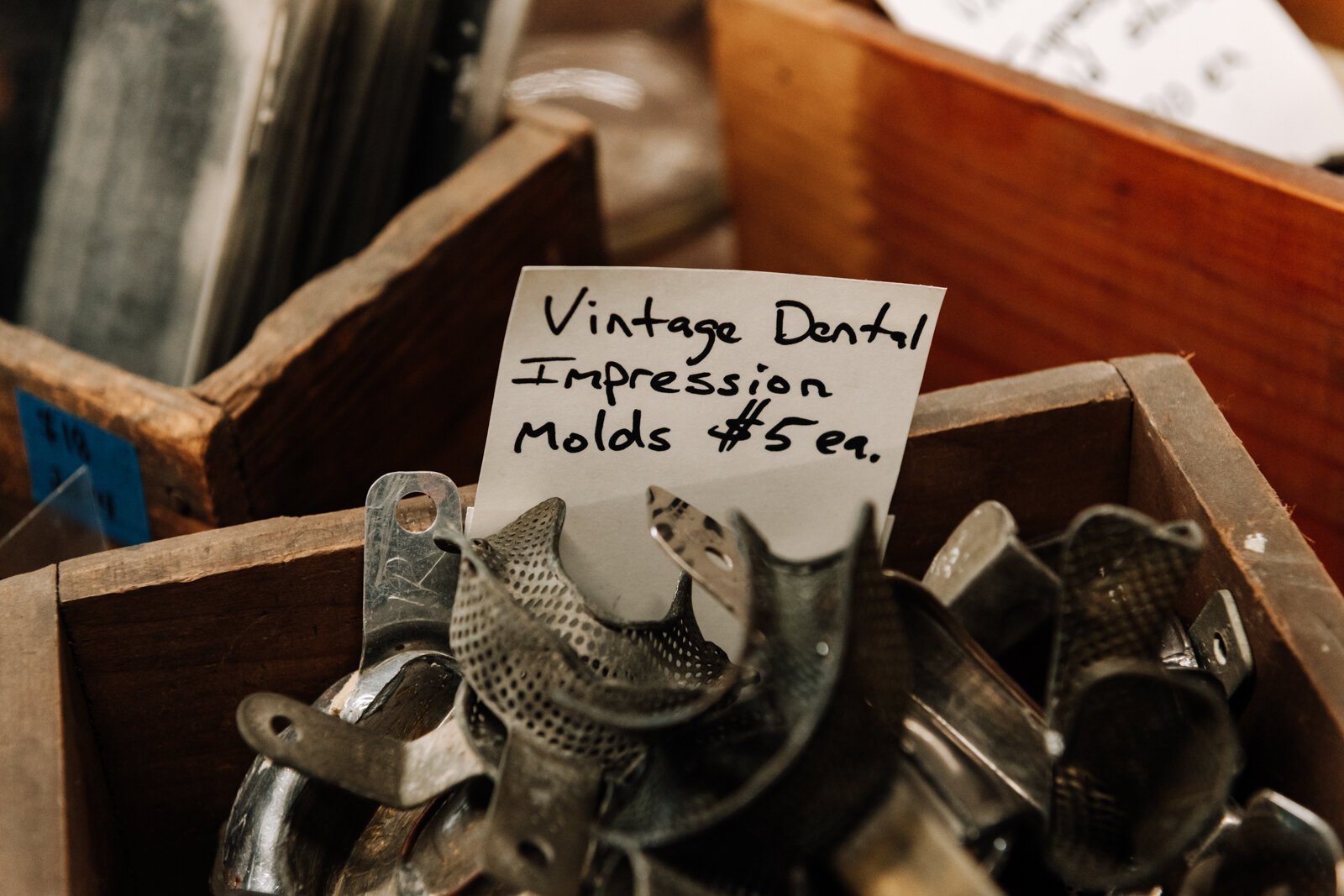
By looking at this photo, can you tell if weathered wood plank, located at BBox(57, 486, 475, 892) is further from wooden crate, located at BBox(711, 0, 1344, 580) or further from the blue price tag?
wooden crate, located at BBox(711, 0, 1344, 580)

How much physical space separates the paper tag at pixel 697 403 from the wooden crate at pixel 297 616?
0.20ft

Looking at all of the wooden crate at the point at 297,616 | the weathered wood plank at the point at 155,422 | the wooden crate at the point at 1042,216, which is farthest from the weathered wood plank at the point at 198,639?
the wooden crate at the point at 1042,216

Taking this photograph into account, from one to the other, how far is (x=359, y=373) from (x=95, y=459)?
6.6 inches

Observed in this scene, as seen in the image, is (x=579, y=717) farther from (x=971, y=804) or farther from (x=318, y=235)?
(x=318, y=235)

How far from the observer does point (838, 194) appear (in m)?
1.02

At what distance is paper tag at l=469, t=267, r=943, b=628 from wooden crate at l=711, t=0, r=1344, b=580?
9.2 inches

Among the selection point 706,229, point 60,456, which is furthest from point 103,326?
point 706,229

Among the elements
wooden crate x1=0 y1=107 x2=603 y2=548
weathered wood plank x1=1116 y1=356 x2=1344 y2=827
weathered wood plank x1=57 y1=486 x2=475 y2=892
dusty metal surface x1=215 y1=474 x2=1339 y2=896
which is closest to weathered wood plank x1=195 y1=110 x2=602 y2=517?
wooden crate x1=0 y1=107 x2=603 y2=548

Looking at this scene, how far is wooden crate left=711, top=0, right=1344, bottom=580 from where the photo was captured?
0.76 m

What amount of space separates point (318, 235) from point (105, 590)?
0.42 meters

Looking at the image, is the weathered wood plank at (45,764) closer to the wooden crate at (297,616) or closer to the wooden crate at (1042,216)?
the wooden crate at (297,616)

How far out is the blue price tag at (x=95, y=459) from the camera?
2.41 feet

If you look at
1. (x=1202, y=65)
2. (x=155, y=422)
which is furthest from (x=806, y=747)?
(x=1202, y=65)

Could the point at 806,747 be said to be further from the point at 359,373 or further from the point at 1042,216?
the point at 1042,216
